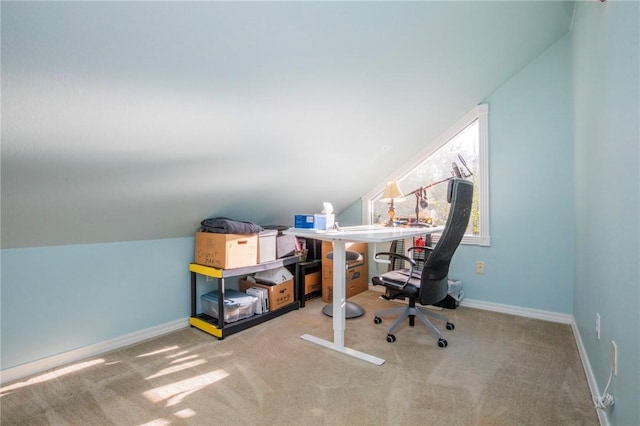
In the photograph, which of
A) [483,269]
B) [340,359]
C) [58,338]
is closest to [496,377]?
[340,359]

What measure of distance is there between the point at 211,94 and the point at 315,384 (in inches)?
64.7

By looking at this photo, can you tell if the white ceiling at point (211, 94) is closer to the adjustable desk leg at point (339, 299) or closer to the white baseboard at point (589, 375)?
the adjustable desk leg at point (339, 299)

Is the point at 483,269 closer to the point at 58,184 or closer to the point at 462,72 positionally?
the point at 462,72

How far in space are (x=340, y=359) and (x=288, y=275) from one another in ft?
3.74

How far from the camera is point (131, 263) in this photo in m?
2.31

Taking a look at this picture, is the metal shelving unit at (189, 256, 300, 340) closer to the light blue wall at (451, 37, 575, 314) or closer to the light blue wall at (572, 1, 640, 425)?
the light blue wall at (451, 37, 575, 314)

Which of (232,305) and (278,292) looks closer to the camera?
(232,305)

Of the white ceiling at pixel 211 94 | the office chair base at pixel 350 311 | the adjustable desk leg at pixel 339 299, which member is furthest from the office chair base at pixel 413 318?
the white ceiling at pixel 211 94

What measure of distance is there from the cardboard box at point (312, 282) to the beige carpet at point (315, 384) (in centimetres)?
84

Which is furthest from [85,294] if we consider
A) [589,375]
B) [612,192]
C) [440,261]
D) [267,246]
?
[589,375]

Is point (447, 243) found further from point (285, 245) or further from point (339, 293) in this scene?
point (285, 245)

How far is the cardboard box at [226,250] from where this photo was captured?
2.38 meters

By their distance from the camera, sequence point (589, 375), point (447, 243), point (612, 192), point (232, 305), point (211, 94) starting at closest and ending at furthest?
1. point (612, 192)
2. point (211, 94)
3. point (589, 375)
4. point (447, 243)
5. point (232, 305)

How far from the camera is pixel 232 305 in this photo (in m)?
2.44
